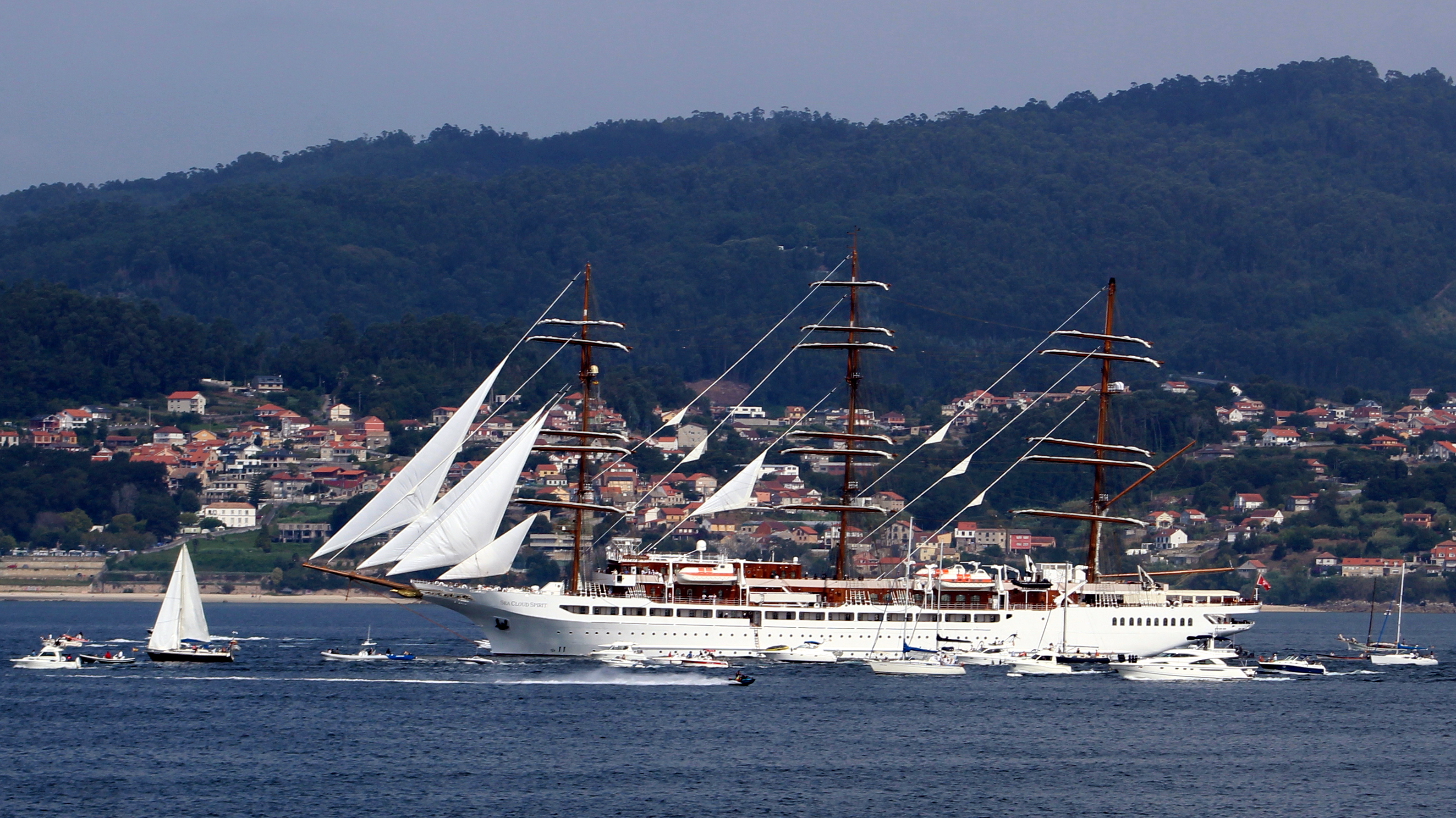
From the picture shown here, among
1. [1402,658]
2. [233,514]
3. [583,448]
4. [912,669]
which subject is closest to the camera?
[912,669]

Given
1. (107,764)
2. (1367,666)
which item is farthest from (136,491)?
(107,764)

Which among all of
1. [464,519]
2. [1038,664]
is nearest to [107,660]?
[464,519]

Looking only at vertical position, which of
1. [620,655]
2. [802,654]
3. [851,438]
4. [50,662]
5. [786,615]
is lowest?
[50,662]

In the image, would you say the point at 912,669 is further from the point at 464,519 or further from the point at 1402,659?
the point at 1402,659

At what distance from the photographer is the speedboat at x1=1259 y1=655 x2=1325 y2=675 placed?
89.2 m

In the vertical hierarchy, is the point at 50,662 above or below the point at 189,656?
below

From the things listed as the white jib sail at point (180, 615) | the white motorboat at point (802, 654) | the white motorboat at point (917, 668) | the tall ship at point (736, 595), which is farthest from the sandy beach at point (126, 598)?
the white motorboat at point (917, 668)

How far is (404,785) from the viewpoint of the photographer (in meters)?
52.3

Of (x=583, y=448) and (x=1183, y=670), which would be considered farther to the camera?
(x=583, y=448)

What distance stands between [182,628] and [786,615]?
24.4 metres

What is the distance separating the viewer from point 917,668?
268 feet

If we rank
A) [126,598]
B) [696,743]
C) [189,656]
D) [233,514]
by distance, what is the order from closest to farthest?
[696,743] → [189,656] → [126,598] → [233,514]

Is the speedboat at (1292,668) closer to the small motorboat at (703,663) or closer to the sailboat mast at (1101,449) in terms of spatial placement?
the sailboat mast at (1101,449)

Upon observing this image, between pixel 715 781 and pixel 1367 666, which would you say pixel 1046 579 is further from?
pixel 715 781
